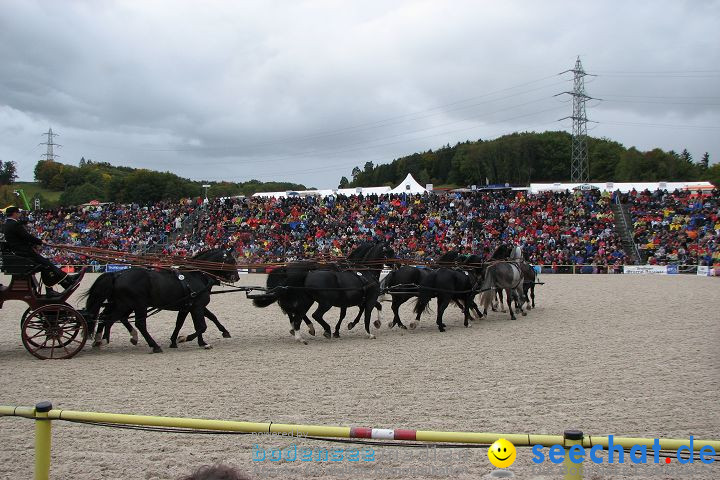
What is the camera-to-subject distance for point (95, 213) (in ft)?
152

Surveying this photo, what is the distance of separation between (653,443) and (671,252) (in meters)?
33.1

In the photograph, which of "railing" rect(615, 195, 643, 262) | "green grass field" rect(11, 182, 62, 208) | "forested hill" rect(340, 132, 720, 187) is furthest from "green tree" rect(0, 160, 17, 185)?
"railing" rect(615, 195, 643, 262)

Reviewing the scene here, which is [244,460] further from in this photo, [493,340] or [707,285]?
[707,285]

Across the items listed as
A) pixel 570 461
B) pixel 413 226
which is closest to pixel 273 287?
pixel 570 461

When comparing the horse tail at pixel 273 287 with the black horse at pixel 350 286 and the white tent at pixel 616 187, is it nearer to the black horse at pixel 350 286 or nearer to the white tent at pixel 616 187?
the black horse at pixel 350 286

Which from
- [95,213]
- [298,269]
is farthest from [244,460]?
[95,213]

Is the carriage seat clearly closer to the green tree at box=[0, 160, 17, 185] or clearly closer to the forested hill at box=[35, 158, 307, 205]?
the forested hill at box=[35, 158, 307, 205]

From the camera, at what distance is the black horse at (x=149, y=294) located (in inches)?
388

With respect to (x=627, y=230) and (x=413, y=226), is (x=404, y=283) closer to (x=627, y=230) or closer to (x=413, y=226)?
(x=413, y=226)

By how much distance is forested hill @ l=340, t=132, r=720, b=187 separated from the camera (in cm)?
7812

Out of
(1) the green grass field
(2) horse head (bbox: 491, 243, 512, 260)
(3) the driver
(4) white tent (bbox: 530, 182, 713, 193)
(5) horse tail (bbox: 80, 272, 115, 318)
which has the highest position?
(1) the green grass field

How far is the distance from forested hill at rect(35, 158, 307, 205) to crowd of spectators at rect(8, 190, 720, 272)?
34.1 m

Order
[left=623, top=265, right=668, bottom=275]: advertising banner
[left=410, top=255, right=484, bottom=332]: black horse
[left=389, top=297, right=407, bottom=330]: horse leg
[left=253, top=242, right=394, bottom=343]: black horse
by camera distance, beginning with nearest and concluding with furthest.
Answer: [left=253, top=242, right=394, bottom=343]: black horse, [left=410, top=255, right=484, bottom=332]: black horse, [left=389, top=297, right=407, bottom=330]: horse leg, [left=623, top=265, right=668, bottom=275]: advertising banner

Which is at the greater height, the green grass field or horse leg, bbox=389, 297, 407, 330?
the green grass field
